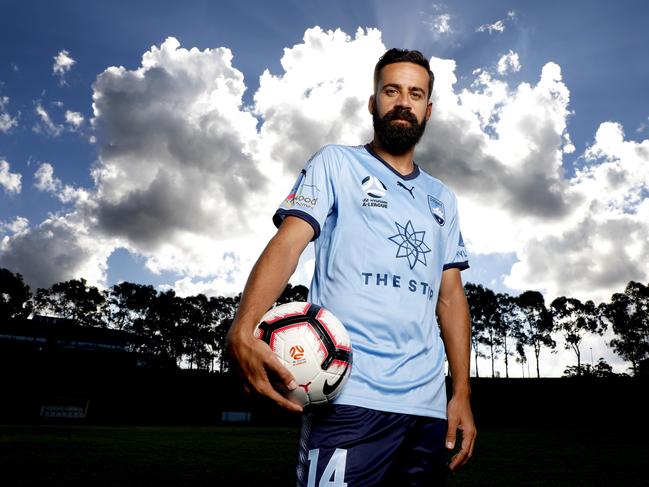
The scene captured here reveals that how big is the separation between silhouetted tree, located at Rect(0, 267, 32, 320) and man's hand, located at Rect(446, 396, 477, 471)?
3213 inches

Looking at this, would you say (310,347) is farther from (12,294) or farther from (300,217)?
(12,294)

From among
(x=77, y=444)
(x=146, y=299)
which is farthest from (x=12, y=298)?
(x=77, y=444)

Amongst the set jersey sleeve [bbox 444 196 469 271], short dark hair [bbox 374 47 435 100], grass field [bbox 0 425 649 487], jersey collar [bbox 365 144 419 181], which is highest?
short dark hair [bbox 374 47 435 100]

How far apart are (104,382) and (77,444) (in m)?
29.7

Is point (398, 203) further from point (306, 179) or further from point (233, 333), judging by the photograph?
point (233, 333)

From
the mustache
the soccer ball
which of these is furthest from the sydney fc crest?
the soccer ball

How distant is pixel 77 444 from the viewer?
12234mm

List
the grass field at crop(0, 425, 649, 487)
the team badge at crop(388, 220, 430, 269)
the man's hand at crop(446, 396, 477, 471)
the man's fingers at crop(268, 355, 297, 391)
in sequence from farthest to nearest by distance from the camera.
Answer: the grass field at crop(0, 425, 649, 487) → the man's hand at crop(446, 396, 477, 471) → the team badge at crop(388, 220, 430, 269) → the man's fingers at crop(268, 355, 297, 391)

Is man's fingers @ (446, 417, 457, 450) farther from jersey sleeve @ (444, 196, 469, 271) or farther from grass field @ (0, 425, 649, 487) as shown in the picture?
grass field @ (0, 425, 649, 487)

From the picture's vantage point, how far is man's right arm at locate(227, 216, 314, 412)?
1.58m

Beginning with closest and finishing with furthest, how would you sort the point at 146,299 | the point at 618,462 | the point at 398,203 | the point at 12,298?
1. the point at 398,203
2. the point at 618,462
3. the point at 12,298
4. the point at 146,299

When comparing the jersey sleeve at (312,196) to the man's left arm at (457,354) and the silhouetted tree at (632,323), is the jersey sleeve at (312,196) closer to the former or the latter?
the man's left arm at (457,354)

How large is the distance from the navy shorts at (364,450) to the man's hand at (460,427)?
0.23m

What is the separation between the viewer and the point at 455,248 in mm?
2697
